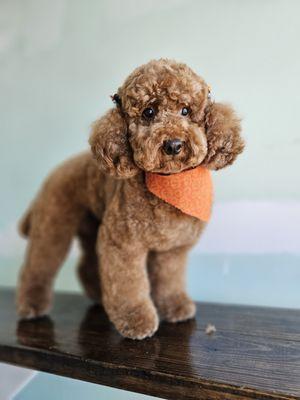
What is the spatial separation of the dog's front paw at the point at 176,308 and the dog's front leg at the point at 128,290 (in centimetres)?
12

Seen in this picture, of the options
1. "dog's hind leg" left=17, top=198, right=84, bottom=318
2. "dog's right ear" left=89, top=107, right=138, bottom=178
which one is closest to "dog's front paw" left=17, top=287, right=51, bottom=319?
"dog's hind leg" left=17, top=198, right=84, bottom=318

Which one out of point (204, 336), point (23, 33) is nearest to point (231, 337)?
point (204, 336)

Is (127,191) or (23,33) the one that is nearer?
(127,191)

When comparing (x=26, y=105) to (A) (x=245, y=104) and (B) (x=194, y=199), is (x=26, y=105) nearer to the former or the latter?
(A) (x=245, y=104)

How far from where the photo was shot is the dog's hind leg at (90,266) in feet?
4.75

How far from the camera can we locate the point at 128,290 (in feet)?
3.45

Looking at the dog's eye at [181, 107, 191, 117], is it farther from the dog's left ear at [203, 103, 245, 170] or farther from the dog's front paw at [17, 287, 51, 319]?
the dog's front paw at [17, 287, 51, 319]

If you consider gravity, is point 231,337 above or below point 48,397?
above

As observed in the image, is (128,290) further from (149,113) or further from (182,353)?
(149,113)

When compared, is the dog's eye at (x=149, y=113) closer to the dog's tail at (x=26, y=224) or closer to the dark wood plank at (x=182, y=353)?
the dark wood plank at (x=182, y=353)

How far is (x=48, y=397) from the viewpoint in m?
0.97

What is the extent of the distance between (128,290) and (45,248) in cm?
38

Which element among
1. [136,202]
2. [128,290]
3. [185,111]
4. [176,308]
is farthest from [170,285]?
[185,111]

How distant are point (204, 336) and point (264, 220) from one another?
0.41 metres
